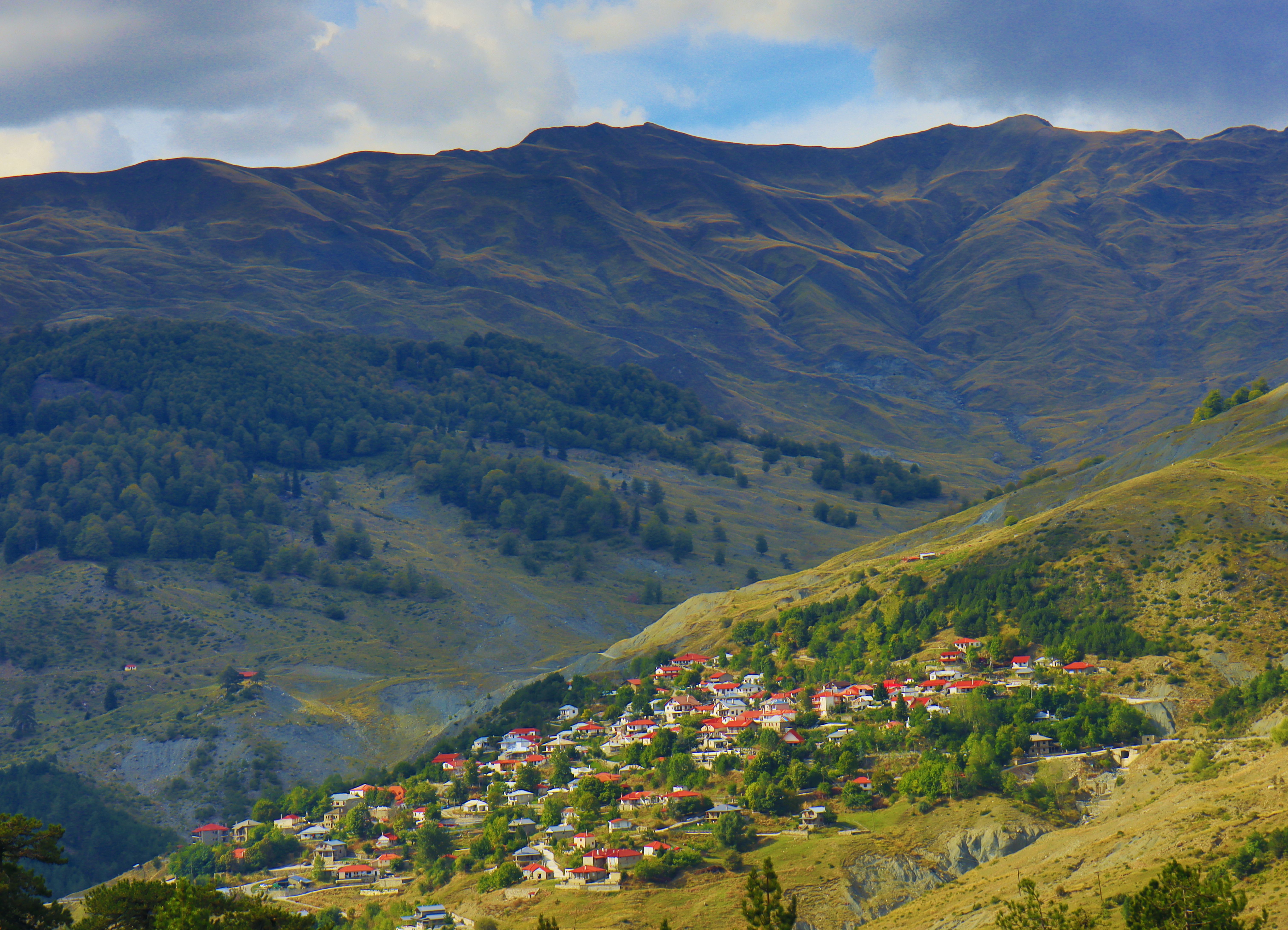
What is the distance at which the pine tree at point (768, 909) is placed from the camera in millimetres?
43812

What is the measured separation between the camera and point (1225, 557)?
10962cm

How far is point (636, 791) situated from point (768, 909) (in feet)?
191

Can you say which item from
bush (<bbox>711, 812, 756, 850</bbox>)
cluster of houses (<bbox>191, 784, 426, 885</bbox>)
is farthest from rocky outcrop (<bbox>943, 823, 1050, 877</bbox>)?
cluster of houses (<bbox>191, 784, 426, 885</bbox>)

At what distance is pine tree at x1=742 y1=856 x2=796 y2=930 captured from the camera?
4381cm

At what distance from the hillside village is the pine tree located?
40802 millimetres

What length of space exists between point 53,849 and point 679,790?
187 feet

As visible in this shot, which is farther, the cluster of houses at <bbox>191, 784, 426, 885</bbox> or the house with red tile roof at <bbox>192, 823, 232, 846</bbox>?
the house with red tile roof at <bbox>192, 823, 232, 846</bbox>

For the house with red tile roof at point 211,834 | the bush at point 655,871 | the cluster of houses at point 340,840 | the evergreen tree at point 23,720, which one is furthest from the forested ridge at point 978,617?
the evergreen tree at point 23,720

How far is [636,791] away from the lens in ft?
331

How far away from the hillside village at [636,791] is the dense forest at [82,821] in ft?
43.8

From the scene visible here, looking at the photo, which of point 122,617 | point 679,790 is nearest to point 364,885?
point 679,790

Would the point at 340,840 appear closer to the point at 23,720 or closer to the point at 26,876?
the point at 26,876

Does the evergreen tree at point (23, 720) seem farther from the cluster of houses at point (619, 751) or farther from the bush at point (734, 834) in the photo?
the bush at point (734, 834)

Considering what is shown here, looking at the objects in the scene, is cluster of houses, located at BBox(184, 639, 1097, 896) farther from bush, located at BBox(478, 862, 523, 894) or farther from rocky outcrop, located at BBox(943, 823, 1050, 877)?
rocky outcrop, located at BBox(943, 823, 1050, 877)
